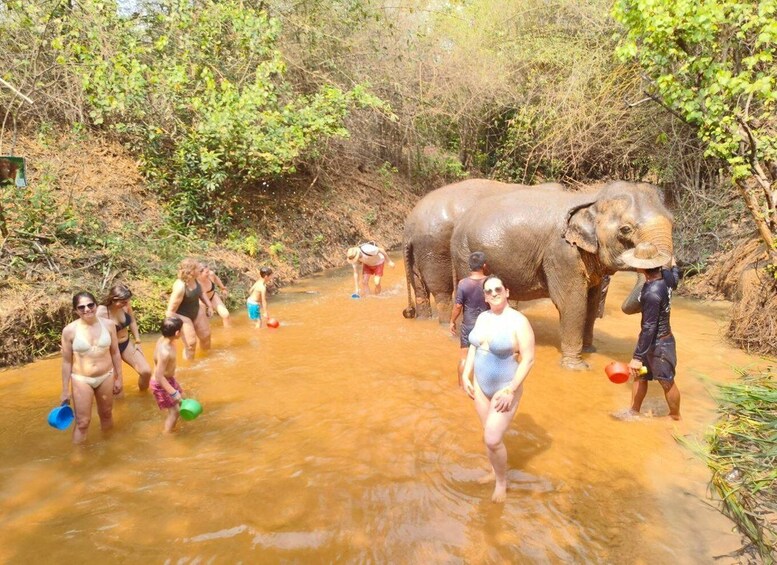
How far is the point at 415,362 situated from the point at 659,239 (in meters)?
3.22

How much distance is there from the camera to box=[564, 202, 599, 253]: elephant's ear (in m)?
5.78

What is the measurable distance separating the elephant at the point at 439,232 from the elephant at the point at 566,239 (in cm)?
50

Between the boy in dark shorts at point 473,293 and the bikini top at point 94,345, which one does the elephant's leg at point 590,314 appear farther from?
the bikini top at point 94,345

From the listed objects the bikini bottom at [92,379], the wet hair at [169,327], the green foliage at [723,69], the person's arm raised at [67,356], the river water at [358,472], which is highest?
the green foliage at [723,69]

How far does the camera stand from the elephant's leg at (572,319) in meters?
6.04

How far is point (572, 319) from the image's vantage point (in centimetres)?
606

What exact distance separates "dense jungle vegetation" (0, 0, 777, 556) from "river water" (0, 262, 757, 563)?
244cm

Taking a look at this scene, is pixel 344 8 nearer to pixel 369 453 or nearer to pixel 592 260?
pixel 592 260

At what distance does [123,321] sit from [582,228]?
5.23 m

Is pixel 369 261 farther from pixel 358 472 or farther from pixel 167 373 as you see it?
pixel 358 472

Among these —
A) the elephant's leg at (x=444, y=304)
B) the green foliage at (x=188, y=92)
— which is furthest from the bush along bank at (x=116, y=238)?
the elephant's leg at (x=444, y=304)

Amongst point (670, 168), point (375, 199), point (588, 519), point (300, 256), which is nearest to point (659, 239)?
point (588, 519)

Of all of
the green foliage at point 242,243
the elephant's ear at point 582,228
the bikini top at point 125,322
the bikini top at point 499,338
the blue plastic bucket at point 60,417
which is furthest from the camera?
the green foliage at point 242,243

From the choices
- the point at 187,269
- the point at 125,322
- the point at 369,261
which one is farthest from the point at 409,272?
the point at 125,322
